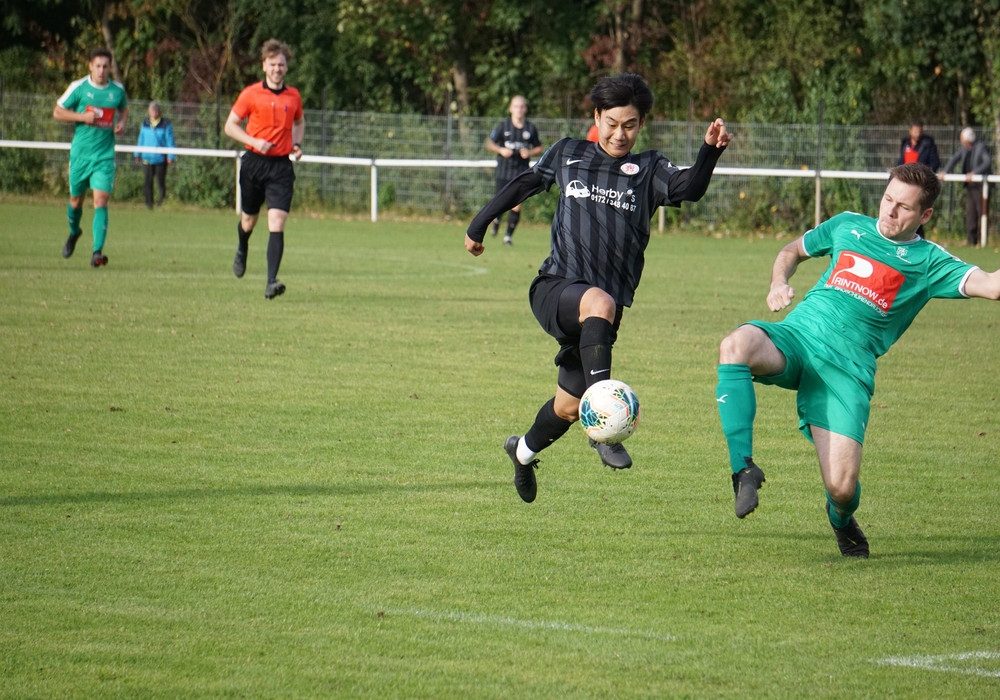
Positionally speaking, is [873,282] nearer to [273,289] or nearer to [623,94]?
[623,94]

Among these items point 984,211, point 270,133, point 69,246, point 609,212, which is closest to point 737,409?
point 609,212

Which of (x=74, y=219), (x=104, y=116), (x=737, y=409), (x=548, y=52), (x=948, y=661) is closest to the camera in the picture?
(x=948, y=661)

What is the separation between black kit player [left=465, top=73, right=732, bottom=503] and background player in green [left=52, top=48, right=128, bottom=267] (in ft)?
33.1

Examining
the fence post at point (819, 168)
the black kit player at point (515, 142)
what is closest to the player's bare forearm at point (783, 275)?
the black kit player at point (515, 142)

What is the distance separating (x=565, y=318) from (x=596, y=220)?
0.51m

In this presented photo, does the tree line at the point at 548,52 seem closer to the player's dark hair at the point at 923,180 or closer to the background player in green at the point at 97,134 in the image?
the background player in green at the point at 97,134

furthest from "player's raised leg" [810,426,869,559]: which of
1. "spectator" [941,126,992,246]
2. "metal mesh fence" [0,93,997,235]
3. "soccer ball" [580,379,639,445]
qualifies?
"metal mesh fence" [0,93,997,235]

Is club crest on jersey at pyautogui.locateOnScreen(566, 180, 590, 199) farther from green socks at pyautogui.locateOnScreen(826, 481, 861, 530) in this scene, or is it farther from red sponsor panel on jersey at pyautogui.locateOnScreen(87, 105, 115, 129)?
red sponsor panel on jersey at pyautogui.locateOnScreen(87, 105, 115, 129)

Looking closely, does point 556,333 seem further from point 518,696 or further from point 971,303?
point 971,303

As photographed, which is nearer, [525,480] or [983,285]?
[983,285]

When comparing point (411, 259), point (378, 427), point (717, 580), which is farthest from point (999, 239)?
point (717, 580)

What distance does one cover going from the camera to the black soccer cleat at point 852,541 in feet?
17.8

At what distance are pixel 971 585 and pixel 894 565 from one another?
1.12 ft

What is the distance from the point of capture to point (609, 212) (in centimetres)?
605
